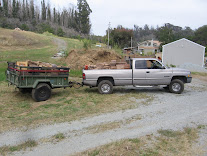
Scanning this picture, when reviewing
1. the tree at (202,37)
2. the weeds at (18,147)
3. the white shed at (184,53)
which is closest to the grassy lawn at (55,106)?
the weeds at (18,147)

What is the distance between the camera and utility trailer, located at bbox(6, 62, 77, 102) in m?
7.79

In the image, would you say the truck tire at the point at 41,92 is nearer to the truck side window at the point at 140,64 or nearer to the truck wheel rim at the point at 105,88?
the truck wheel rim at the point at 105,88

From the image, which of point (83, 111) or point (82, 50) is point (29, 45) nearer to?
point (82, 50)

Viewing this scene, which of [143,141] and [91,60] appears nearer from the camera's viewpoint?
[143,141]

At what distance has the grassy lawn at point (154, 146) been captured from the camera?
4.12m

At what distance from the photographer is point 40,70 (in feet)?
26.6

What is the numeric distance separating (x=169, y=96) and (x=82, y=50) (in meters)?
12.9

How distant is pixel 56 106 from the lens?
24.7 feet

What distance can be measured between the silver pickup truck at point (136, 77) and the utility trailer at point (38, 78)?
138cm

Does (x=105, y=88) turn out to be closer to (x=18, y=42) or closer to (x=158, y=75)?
(x=158, y=75)

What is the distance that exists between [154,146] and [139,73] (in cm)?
556

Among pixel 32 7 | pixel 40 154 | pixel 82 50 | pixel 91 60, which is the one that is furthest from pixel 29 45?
pixel 32 7

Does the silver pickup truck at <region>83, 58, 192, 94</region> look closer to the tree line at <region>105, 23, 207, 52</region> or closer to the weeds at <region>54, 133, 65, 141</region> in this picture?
the weeds at <region>54, 133, 65, 141</region>

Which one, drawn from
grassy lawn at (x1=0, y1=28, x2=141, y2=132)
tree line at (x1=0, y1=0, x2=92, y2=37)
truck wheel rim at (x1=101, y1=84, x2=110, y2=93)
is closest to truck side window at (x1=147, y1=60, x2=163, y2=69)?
grassy lawn at (x1=0, y1=28, x2=141, y2=132)
